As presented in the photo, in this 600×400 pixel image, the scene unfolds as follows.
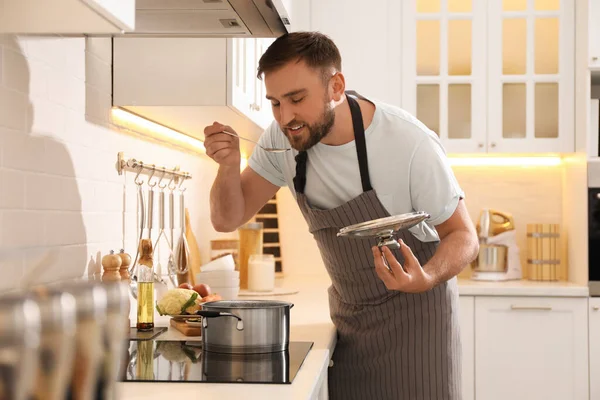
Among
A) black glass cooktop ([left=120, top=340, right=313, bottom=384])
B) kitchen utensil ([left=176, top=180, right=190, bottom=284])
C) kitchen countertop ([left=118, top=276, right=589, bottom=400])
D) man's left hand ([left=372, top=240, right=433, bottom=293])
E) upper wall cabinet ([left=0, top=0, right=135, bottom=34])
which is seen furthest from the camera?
kitchen utensil ([left=176, top=180, right=190, bottom=284])

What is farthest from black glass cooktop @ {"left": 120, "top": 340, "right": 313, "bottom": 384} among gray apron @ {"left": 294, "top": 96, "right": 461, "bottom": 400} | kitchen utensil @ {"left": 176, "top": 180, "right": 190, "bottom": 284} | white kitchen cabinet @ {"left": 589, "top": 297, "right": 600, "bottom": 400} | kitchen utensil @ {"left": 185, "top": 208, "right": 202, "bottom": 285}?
white kitchen cabinet @ {"left": 589, "top": 297, "right": 600, "bottom": 400}

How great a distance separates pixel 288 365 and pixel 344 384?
72cm

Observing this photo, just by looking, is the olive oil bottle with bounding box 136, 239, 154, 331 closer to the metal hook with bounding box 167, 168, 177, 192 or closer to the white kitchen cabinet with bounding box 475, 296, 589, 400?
the metal hook with bounding box 167, 168, 177, 192

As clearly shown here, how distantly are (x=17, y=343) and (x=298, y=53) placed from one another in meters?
1.59

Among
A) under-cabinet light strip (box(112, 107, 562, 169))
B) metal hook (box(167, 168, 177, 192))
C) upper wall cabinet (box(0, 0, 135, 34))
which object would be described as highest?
upper wall cabinet (box(0, 0, 135, 34))

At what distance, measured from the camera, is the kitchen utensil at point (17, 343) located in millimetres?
468

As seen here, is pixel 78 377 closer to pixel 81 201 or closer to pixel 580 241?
pixel 81 201

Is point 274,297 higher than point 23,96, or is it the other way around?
point 23,96

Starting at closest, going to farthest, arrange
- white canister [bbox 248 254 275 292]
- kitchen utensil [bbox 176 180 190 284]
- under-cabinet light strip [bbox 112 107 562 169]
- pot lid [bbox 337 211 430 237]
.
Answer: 1. pot lid [bbox 337 211 430 237]
2. under-cabinet light strip [bbox 112 107 562 169]
3. kitchen utensil [bbox 176 180 190 284]
4. white canister [bbox 248 254 275 292]

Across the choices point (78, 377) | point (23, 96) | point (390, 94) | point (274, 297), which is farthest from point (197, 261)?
point (78, 377)

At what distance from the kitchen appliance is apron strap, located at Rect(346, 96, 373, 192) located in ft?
5.97

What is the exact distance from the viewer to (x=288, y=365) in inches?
64.2

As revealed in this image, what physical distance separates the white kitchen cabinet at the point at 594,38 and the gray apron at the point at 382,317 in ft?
6.03

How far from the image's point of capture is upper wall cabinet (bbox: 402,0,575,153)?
377 centimetres
